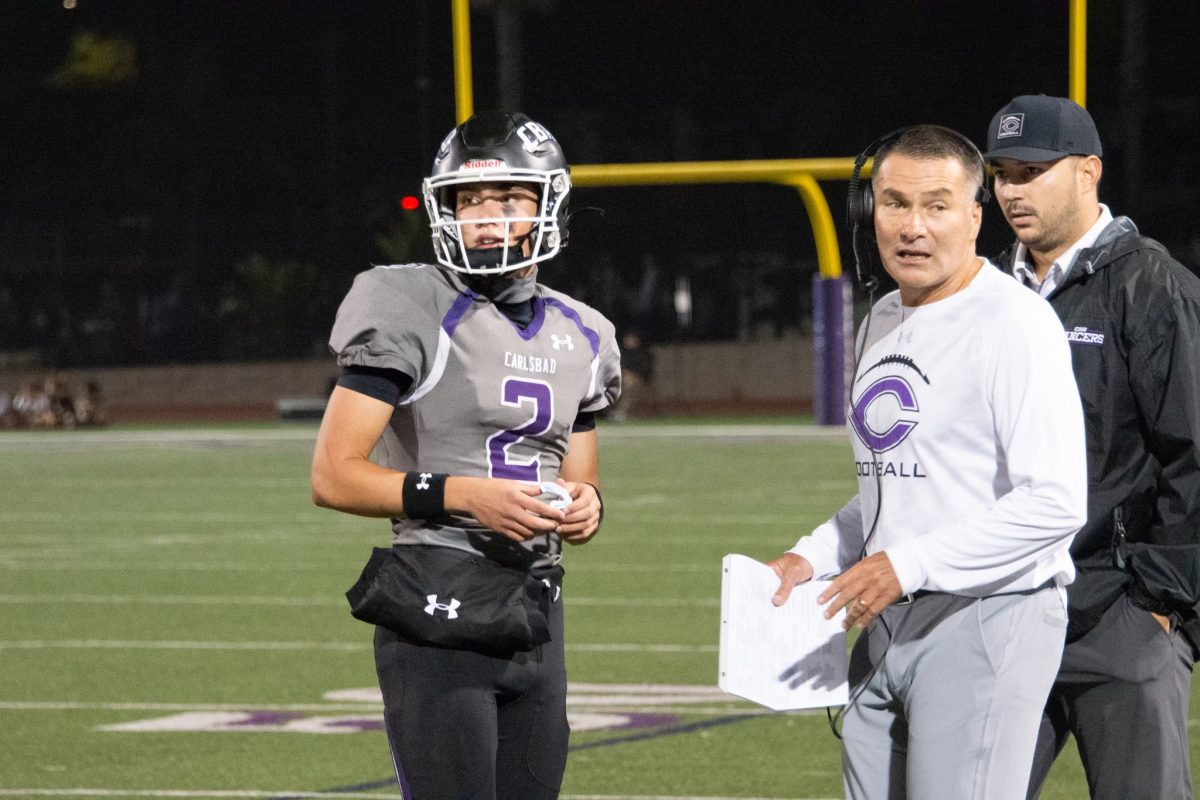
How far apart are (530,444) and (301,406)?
2951 centimetres

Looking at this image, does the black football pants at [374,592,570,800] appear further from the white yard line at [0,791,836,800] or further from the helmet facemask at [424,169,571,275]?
the white yard line at [0,791,836,800]

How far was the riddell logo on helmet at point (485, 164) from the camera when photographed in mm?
3363

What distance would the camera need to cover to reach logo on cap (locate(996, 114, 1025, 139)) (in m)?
3.76

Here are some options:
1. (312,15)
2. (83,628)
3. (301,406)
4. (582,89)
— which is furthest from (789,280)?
(83,628)

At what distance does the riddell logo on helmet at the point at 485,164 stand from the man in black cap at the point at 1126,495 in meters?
0.96

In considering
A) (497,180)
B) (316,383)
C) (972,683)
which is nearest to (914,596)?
(972,683)

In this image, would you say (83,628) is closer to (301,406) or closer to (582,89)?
(301,406)

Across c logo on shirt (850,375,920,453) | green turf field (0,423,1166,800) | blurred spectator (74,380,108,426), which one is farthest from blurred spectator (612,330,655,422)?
c logo on shirt (850,375,920,453)

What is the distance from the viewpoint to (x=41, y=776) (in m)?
6.27

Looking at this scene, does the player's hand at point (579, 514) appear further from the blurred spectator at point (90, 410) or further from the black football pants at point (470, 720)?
the blurred spectator at point (90, 410)

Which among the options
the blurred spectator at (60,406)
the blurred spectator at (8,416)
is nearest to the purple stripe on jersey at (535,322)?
the blurred spectator at (60,406)

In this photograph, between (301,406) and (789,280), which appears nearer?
(301,406)

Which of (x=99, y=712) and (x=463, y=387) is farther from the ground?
(x=463, y=387)

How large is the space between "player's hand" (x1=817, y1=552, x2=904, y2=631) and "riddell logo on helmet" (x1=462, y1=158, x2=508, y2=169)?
905mm
